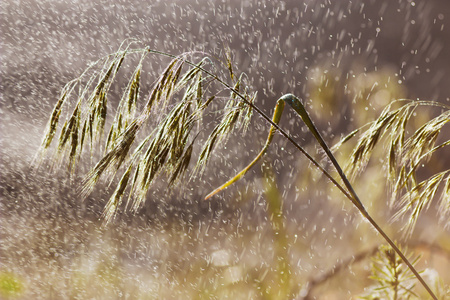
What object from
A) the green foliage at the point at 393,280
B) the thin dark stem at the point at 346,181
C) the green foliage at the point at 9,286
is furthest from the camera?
the green foliage at the point at 9,286

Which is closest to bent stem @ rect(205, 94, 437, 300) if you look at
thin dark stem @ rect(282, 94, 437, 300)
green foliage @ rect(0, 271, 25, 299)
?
thin dark stem @ rect(282, 94, 437, 300)

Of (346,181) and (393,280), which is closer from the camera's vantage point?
(346,181)

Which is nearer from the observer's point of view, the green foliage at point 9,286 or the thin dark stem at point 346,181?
the thin dark stem at point 346,181

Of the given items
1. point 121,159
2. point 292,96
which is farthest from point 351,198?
point 121,159

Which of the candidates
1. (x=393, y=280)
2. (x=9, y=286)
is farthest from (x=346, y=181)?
(x=9, y=286)

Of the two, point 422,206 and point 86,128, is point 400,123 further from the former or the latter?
point 86,128

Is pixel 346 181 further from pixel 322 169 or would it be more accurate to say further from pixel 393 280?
pixel 393 280

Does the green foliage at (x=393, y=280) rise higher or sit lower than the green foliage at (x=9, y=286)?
lower

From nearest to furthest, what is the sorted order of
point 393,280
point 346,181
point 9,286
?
1. point 346,181
2. point 393,280
3. point 9,286

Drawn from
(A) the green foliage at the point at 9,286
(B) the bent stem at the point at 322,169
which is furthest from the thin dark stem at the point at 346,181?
(A) the green foliage at the point at 9,286

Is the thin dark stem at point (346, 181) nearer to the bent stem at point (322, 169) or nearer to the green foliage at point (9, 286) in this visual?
the bent stem at point (322, 169)

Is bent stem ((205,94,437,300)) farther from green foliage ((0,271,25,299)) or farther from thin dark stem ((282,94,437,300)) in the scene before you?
green foliage ((0,271,25,299))

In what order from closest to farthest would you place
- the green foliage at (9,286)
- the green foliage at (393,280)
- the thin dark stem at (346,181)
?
the thin dark stem at (346,181) < the green foliage at (393,280) < the green foliage at (9,286)

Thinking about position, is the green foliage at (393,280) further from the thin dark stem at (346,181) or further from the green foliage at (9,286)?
the green foliage at (9,286)
